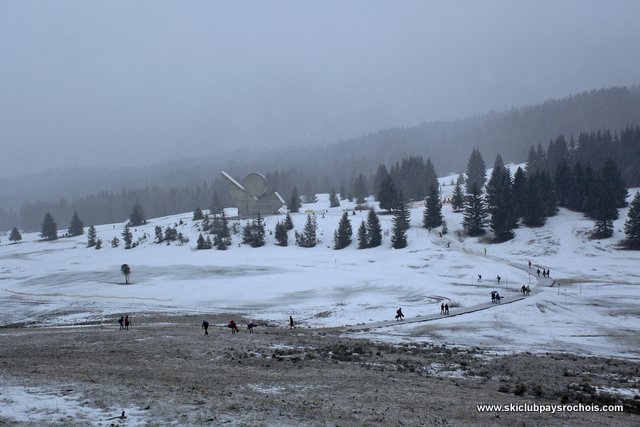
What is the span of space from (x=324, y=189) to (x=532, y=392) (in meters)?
167

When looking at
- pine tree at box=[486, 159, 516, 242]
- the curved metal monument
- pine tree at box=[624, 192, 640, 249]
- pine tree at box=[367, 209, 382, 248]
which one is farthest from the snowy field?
the curved metal monument

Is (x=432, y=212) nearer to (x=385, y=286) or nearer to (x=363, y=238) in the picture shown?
(x=363, y=238)

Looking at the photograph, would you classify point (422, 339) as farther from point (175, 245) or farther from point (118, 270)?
point (175, 245)

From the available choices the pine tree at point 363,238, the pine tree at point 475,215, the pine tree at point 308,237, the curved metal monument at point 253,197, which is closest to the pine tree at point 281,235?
the pine tree at point 308,237

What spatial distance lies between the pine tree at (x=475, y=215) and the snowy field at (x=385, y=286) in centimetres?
254

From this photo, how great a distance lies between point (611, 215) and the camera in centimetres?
6888

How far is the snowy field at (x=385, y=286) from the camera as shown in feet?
106

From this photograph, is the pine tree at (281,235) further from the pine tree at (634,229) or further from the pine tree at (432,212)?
the pine tree at (634,229)

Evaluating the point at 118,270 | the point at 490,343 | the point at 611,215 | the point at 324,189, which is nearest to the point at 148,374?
the point at 490,343

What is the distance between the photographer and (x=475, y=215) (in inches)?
3216

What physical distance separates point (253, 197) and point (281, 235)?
20314mm

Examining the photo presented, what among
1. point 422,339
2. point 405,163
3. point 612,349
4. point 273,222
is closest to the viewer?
point 612,349

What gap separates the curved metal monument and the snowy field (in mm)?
10741


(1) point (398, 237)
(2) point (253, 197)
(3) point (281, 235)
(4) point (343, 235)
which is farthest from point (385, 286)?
(2) point (253, 197)
